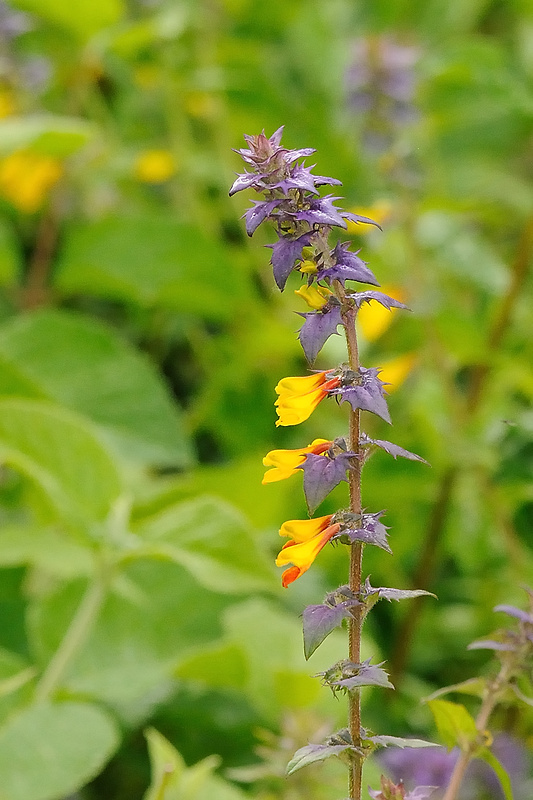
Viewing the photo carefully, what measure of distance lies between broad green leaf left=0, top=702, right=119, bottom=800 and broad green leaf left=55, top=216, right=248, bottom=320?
0.50 m

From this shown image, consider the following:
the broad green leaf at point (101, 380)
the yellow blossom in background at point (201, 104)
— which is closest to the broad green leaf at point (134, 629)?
the broad green leaf at point (101, 380)

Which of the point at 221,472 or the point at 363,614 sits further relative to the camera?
the point at 221,472

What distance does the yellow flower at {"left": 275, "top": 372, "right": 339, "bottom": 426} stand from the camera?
0.27 m

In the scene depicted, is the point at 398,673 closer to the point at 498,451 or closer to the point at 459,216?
the point at 498,451

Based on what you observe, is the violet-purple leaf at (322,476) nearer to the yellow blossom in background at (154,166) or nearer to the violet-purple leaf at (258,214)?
the violet-purple leaf at (258,214)

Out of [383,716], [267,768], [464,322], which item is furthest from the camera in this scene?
[464,322]

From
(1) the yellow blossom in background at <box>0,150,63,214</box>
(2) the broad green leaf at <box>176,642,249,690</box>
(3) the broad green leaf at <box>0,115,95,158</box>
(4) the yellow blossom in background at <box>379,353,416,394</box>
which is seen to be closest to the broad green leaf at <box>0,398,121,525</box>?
(2) the broad green leaf at <box>176,642,249,690</box>

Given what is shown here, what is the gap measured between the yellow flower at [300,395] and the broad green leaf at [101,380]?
52 centimetres

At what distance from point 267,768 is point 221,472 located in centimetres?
30

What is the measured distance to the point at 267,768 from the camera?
0.48 m

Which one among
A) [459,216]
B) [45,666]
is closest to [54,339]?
[45,666]

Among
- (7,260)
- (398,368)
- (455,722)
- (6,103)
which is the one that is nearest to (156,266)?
(7,260)

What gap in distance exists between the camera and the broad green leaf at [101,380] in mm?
809

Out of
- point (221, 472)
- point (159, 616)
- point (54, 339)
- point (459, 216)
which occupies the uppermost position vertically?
point (459, 216)
